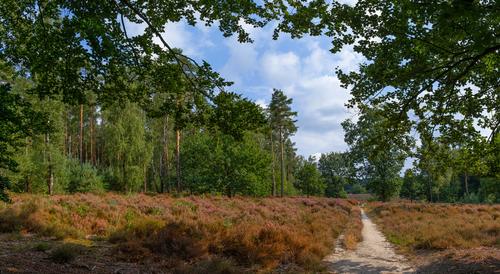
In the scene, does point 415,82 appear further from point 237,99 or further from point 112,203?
point 112,203

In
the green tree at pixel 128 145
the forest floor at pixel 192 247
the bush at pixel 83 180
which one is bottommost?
the forest floor at pixel 192 247

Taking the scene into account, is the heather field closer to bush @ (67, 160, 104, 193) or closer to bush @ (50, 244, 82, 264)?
bush @ (50, 244, 82, 264)

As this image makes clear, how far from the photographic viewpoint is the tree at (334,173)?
83.1 m

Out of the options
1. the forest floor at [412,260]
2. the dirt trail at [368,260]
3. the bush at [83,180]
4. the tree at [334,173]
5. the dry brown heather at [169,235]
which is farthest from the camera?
the tree at [334,173]

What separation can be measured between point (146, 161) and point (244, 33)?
124ft

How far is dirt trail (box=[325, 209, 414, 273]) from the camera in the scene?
38.1ft

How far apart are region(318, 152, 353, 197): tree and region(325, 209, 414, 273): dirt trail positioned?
2436 inches

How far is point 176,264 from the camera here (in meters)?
9.45

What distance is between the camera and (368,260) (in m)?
13.1

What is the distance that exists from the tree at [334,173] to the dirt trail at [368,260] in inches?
2436

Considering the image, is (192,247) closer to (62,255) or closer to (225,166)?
(62,255)

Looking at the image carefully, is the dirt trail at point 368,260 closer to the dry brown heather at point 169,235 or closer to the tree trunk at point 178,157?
the dry brown heather at point 169,235

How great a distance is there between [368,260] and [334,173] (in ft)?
260

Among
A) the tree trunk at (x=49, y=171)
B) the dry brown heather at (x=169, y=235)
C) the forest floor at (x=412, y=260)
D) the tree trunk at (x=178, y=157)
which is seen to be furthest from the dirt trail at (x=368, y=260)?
the tree trunk at (x=49, y=171)
